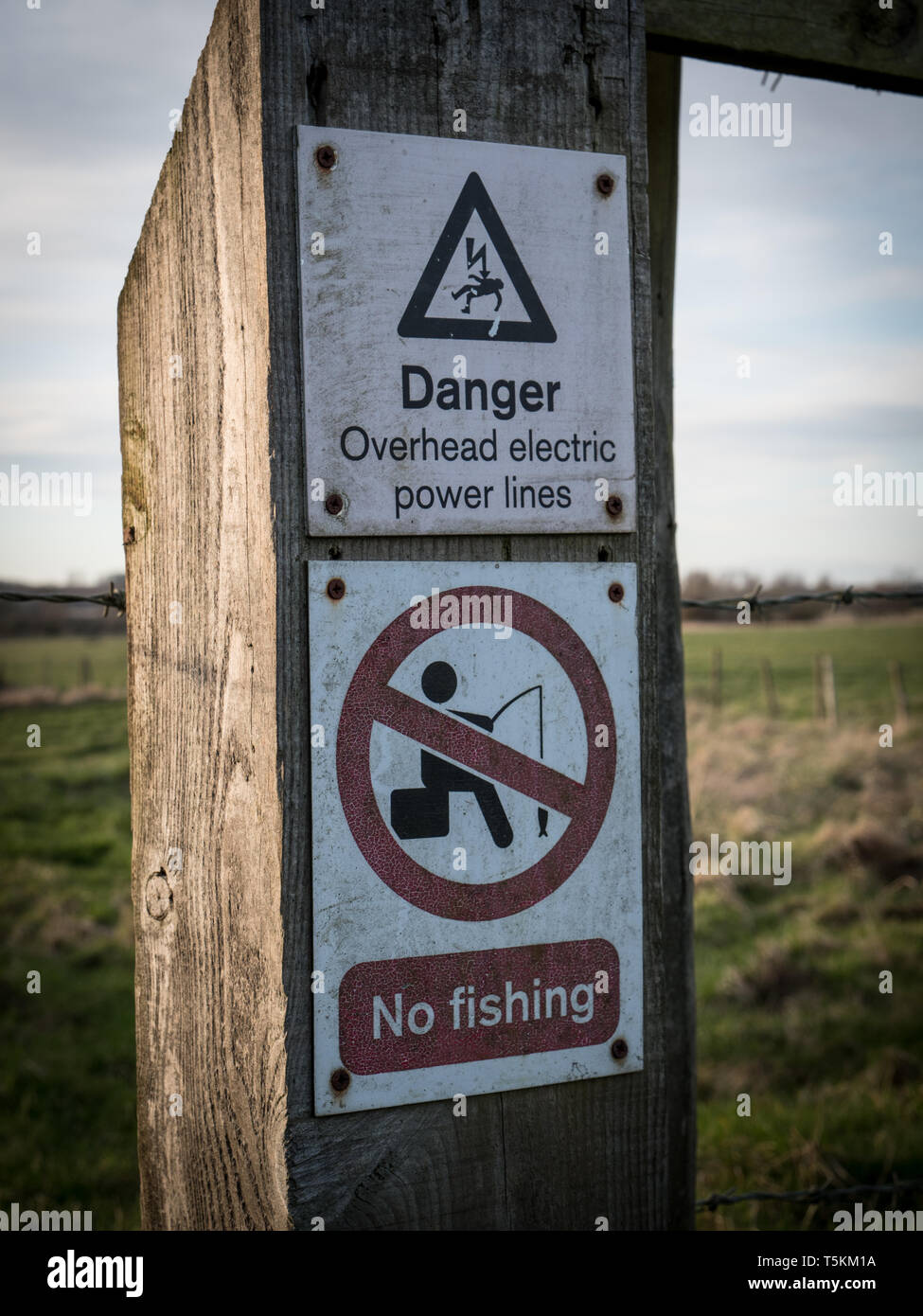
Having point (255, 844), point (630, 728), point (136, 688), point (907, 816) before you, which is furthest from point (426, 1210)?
point (907, 816)

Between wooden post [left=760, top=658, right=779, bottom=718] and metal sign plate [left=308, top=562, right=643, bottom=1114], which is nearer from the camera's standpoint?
metal sign plate [left=308, top=562, right=643, bottom=1114]

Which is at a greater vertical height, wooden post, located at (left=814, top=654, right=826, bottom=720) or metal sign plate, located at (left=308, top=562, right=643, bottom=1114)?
wooden post, located at (left=814, top=654, right=826, bottom=720)

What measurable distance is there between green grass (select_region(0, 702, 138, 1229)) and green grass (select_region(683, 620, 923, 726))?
9120mm

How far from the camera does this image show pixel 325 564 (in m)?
1.33

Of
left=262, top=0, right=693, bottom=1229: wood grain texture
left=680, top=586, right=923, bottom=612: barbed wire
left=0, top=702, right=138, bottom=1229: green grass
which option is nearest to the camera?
left=262, top=0, right=693, bottom=1229: wood grain texture

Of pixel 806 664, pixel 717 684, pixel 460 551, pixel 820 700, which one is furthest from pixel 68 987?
pixel 806 664

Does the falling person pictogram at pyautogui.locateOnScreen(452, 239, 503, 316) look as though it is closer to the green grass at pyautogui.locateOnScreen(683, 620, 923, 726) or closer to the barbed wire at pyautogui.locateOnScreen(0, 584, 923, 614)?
the barbed wire at pyautogui.locateOnScreen(0, 584, 923, 614)

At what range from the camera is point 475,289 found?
1.39 metres

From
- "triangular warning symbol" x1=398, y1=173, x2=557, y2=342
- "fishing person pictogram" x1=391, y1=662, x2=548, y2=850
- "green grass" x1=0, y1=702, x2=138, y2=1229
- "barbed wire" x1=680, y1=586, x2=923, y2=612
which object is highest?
"triangular warning symbol" x1=398, y1=173, x2=557, y2=342

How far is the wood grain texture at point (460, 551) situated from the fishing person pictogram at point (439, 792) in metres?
0.14

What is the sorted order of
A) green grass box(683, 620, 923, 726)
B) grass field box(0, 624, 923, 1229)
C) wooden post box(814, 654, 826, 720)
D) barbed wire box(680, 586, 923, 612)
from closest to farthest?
barbed wire box(680, 586, 923, 612) → grass field box(0, 624, 923, 1229) → wooden post box(814, 654, 826, 720) → green grass box(683, 620, 923, 726)

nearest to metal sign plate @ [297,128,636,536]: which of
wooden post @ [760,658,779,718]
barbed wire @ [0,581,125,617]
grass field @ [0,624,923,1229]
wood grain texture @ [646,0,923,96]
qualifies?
wood grain texture @ [646,0,923,96]

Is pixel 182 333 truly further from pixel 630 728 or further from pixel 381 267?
pixel 630 728

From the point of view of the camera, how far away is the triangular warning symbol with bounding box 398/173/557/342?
1.37 metres
